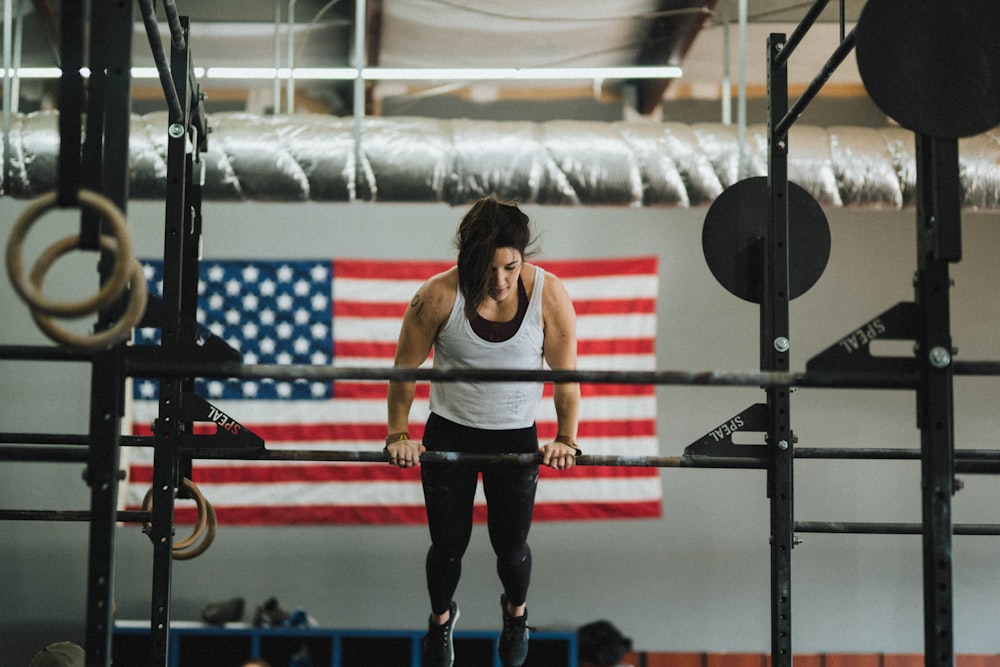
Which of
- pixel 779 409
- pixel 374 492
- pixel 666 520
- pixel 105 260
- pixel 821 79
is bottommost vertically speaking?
pixel 666 520

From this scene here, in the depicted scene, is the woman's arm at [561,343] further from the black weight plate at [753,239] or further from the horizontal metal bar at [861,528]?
the horizontal metal bar at [861,528]

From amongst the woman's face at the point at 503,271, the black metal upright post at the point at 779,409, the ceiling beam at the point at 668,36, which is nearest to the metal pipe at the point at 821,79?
the black metal upright post at the point at 779,409

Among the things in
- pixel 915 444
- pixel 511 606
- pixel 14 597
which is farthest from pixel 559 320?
pixel 14 597

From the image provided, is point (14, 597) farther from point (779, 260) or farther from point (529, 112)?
point (779, 260)

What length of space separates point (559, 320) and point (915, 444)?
3700 mm

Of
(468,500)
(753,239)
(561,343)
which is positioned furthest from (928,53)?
(468,500)

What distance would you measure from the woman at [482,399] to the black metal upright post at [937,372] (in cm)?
99

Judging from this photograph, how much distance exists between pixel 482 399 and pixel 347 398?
112 inches

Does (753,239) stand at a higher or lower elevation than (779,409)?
higher

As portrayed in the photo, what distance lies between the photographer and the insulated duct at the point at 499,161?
408 centimetres

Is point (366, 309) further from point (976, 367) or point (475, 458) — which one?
point (976, 367)

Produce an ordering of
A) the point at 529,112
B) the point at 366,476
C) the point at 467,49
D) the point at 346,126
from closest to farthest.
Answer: the point at 346,126 → the point at 467,49 → the point at 366,476 → the point at 529,112

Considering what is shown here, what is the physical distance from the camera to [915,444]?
5.68 m

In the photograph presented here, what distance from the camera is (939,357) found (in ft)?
6.46
